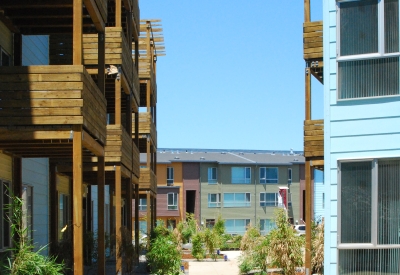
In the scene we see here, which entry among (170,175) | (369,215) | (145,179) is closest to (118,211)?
→ (369,215)

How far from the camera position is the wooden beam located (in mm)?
11707

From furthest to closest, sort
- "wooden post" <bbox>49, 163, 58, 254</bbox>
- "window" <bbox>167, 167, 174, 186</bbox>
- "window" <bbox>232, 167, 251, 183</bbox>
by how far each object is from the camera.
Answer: "window" <bbox>232, 167, 251, 183</bbox>
"window" <bbox>167, 167, 174, 186</bbox>
"wooden post" <bbox>49, 163, 58, 254</bbox>

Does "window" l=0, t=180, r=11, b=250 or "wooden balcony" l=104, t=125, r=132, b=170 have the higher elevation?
"wooden balcony" l=104, t=125, r=132, b=170

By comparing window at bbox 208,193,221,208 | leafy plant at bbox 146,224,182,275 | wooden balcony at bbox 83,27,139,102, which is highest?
wooden balcony at bbox 83,27,139,102

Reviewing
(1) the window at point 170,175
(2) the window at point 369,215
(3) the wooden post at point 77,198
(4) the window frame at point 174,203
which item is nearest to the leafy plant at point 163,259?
(3) the wooden post at point 77,198

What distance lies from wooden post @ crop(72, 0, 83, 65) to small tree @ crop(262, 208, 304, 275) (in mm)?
8821

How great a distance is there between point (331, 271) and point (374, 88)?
2.75 meters

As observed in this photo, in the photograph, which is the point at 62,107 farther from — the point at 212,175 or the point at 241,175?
the point at 241,175

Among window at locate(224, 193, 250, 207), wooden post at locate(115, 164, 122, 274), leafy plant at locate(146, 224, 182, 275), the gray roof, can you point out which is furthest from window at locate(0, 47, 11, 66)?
window at locate(224, 193, 250, 207)

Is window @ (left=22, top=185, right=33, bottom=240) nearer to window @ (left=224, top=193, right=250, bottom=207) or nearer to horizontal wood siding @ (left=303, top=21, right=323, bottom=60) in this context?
horizontal wood siding @ (left=303, top=21, right=323, bottom=60)

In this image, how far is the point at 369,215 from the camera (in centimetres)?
1079

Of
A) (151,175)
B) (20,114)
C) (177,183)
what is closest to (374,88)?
(20,114)

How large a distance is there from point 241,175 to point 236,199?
2.46m

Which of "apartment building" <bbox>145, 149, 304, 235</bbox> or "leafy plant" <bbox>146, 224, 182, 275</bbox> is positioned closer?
"leafy plant" <bbox>146, 224, 182, 275</bbox>
